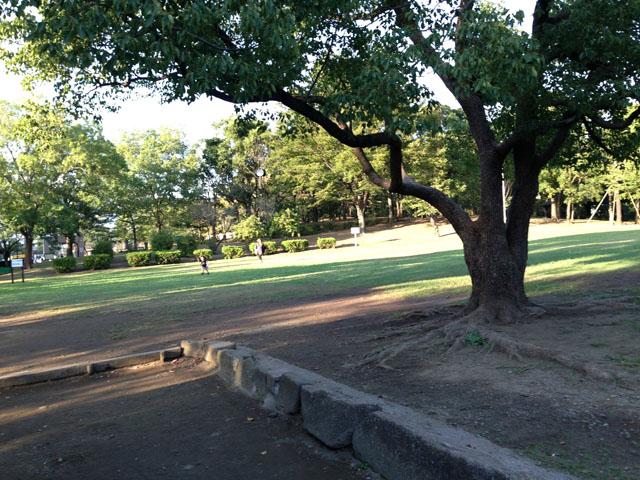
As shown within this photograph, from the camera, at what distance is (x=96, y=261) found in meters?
43.8

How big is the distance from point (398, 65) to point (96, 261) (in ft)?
139

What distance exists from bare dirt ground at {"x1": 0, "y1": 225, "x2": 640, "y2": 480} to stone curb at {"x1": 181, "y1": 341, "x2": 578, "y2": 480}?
529 mm

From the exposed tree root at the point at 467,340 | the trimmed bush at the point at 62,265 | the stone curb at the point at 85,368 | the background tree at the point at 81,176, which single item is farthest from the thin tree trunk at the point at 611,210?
the stone curb at the point at 85,368

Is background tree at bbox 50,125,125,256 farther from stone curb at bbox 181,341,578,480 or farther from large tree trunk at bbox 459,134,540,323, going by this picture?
stone curb at bbox 181,341,578,480

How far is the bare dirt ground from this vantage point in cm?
379

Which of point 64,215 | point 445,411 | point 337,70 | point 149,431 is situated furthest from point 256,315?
point 64,215

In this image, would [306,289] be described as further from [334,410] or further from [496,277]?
[334,410]

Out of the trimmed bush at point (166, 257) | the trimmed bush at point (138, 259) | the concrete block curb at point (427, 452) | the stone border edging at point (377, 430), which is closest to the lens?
the concrete block curb at point (427, 452)

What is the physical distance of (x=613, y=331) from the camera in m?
6.89

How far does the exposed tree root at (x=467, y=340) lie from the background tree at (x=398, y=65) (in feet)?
0.97

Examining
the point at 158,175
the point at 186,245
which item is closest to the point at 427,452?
the point at 186,245

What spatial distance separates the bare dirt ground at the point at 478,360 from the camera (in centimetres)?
379

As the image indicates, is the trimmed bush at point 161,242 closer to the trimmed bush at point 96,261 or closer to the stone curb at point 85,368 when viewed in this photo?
the trimmed bush at point 96,261

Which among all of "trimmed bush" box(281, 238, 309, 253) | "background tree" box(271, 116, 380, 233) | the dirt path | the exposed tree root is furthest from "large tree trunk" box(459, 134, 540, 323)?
"trimmed bush" box(281, 238, 309, 253)
